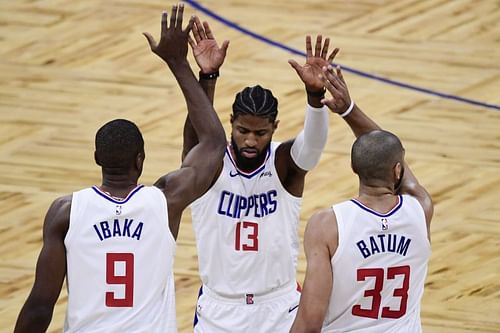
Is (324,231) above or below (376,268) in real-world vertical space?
above

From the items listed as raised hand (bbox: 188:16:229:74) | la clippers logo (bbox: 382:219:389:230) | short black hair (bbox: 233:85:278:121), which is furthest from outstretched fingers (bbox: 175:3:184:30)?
la clippers logo (bbox: 382:219:389:230)

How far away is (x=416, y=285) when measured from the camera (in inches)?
202

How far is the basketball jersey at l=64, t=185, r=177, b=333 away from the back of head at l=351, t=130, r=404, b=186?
32.7 inches

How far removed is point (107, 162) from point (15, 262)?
3280 millimetres

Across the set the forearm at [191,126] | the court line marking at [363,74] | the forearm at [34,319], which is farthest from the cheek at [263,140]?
the court line marking at [363,74]

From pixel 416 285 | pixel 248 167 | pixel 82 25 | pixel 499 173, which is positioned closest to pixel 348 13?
pixel 82 25

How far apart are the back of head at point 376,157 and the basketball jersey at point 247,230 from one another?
39.3 inches

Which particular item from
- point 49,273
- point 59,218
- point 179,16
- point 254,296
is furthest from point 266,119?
point 49,273

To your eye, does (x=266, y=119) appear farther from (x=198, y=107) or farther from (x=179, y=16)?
(x=179, y=16)

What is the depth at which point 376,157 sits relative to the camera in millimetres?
5027

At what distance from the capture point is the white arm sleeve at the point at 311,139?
575 centimetres

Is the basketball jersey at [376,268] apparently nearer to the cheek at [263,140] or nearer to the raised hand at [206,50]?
the cheek at [263,140]

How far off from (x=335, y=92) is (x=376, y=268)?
2.97 feet

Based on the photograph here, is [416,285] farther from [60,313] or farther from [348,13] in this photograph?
[348,13]
